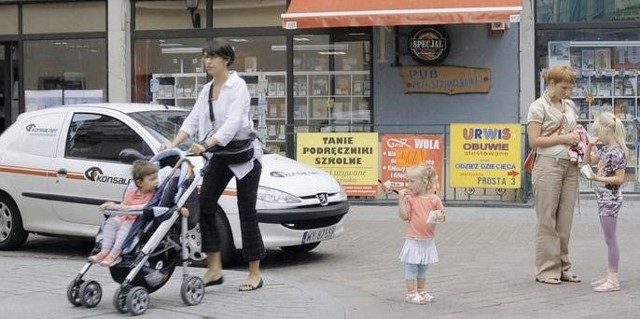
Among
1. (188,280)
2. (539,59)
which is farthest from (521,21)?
(188,280)

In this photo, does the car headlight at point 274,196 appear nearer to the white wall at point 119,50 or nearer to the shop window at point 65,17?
the white wall at point 119,50

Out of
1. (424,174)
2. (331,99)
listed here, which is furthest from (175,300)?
(331,99)

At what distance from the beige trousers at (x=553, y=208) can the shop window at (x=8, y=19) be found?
11934mm

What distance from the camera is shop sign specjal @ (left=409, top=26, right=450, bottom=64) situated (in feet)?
50.2

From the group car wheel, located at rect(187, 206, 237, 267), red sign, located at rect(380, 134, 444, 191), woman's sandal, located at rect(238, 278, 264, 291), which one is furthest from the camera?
red sign, located at rect(380, 134, 444, 191)

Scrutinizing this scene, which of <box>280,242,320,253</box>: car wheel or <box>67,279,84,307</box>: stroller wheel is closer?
<box>67,279,84,307</box>: stroller wheel

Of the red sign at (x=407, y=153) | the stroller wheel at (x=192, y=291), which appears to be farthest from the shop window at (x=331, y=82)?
the stroller wheel at (x=192, y=291)

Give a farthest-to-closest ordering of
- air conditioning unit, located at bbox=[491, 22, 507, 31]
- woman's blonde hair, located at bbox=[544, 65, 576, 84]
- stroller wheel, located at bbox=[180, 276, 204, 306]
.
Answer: air conditioning unit, located at bbox=[491, 22, 507, 31] → woman's blonde hair, located at bbox=[544, 65, 576, 84] → stroller wheel, located at bbox=[180, 276, 204, 306]

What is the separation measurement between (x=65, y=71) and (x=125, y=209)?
11.4 metres

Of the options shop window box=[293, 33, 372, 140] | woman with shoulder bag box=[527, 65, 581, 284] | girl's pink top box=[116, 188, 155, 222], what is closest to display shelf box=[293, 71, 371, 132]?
shop window box=[293, 33, 372, 140]

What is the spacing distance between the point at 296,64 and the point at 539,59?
3962 millimetres

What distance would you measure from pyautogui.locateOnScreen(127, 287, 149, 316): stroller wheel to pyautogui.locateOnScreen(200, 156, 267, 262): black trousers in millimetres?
1035

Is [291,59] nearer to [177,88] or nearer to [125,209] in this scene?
[177,88]

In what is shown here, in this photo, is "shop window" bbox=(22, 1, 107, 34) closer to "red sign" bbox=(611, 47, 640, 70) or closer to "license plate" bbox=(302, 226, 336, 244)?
"red sign" bbox=(611, 47, 640, 70)
